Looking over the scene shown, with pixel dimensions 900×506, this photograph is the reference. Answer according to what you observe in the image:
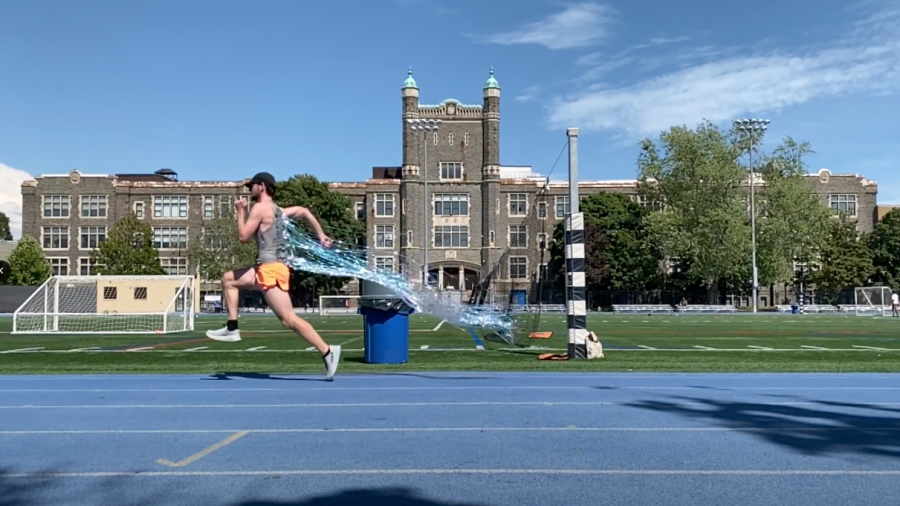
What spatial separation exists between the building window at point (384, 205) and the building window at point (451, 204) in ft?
16.7

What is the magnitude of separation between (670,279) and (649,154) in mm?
16364

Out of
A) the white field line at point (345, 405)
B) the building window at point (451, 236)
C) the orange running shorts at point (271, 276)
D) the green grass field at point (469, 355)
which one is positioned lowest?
the green grass field at point (469, 355)

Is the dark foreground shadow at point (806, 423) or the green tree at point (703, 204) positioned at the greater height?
the green tree at point (703, 204)

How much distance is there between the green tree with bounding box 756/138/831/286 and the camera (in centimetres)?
6625

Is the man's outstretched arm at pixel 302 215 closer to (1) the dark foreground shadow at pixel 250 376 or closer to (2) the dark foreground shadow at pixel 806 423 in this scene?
(1) the dark foreground shadow at pixel 250 376

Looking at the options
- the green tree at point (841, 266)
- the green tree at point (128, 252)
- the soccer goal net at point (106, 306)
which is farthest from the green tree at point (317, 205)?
the green tree at point (841, 266)

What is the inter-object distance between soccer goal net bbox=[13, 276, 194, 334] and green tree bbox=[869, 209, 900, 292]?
66456 millimetres

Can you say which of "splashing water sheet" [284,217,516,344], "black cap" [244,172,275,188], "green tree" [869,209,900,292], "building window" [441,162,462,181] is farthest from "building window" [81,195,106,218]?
"black cap" [244,172,275,188]

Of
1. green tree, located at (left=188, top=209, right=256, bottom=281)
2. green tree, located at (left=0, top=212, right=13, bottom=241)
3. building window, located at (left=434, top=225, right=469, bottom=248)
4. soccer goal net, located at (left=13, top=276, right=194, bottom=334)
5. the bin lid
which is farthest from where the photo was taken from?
green tree, located at (left=0, top=212, right=13, bottom=241)

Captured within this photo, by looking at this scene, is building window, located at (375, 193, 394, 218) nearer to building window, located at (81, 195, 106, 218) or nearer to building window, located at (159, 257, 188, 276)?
building window, located at (159, 257, 188, 276)

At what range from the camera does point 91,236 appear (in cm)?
8756

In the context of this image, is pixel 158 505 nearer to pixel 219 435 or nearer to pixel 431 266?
pixel 219 435

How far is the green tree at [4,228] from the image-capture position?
448ft

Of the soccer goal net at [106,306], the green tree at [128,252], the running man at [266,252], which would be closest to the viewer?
the running man at [266,252]
